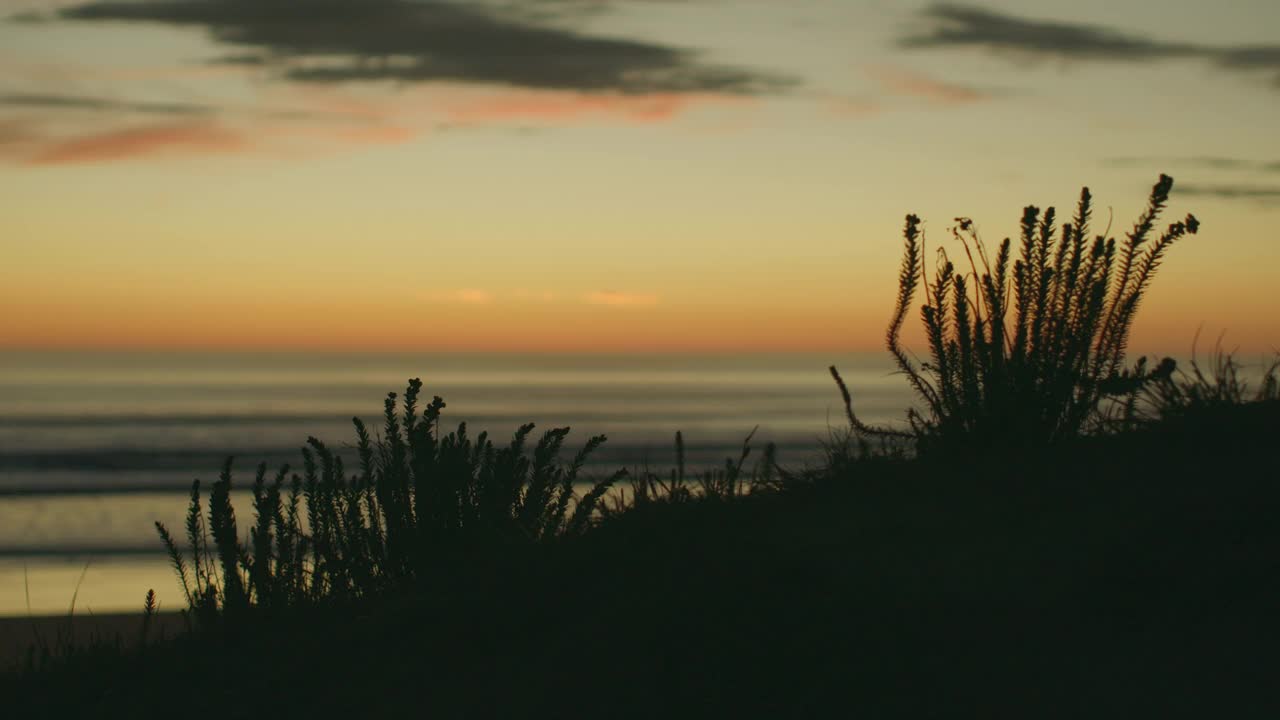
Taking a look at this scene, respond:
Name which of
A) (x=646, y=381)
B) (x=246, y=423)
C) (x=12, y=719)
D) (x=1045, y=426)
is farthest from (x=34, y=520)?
(x=646, y=381)

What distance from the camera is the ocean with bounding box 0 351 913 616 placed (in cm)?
1321

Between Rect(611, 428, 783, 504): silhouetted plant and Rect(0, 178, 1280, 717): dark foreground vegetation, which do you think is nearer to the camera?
Rect(0, 178, 1280, 717): dark foreground vegetation

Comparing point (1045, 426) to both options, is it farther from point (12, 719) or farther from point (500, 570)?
point (12, 719)

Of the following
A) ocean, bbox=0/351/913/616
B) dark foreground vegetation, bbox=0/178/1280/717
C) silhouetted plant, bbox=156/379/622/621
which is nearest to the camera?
dark foreground vegetation, bbox=0/178/1280/717

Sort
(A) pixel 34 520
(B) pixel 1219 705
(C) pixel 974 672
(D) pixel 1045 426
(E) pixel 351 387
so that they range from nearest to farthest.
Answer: (B) pixel 1219 705, (C) pixel 974 672, (D) pixel 1045 426, (A) pixel 34 520, (E) pixel 351 387

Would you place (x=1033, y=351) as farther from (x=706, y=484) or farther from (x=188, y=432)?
(x=188, y=432)

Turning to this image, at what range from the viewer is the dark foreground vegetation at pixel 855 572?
321cm

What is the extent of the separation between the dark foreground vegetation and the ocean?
0.64 m

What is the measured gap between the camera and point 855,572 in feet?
12.1

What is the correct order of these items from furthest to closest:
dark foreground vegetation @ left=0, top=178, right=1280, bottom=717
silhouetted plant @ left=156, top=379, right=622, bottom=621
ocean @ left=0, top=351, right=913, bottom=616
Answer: ocean @ left=0, top=351, right=913, bottom=616, silhouetted plant @ left=156, top=379, right=622, bottom=621, dark foreground vegetation @ left=0, top=178, right=1280, bottom=717

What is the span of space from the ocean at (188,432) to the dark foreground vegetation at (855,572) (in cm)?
64

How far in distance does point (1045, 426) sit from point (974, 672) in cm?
231

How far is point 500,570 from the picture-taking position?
4.23 meters

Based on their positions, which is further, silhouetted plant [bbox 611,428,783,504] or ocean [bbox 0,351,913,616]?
ocean [bbox 0,351,913,616]
